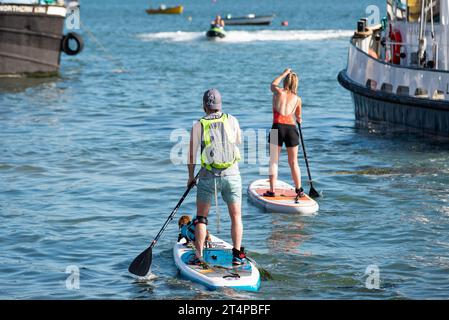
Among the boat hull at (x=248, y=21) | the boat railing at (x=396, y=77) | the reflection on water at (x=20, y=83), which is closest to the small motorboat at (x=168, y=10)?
the boat hull at (x=248, y=21)

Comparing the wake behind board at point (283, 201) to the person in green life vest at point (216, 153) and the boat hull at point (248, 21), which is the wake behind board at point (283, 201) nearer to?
the person in green life vest at point (216, 153)

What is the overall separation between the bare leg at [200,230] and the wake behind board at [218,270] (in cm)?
20

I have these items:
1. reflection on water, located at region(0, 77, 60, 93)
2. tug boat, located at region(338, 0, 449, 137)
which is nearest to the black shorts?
tug boat, located at region(338, 0, 449, 137)

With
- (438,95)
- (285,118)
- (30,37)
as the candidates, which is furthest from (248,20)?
(285,118)

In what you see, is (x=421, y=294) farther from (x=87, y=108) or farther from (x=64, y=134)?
(x=87, y=108)

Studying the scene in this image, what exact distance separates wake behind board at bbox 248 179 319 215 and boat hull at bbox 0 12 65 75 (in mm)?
19003

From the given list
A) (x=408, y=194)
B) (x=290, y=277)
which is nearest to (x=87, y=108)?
(x=408, y=194)

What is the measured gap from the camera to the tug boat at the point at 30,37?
32.4 metres

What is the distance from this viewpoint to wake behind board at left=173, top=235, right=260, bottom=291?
34.4 feet

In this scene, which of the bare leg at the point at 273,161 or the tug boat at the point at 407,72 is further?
the tug boat at the point at 407,72

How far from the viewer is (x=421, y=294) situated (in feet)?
34.3

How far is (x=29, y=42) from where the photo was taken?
109 ft

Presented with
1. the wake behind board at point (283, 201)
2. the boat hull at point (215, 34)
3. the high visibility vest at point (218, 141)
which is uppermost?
the high visibility vest at point (218, 141)

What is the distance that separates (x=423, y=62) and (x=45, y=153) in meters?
7.64
